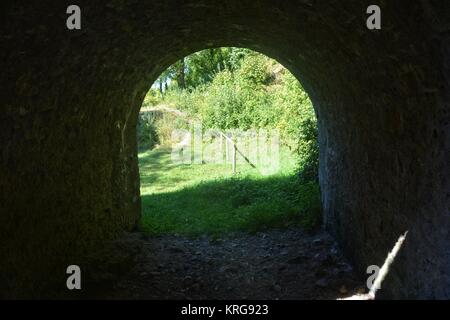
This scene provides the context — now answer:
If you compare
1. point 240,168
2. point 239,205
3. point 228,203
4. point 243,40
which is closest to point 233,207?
point 239,205

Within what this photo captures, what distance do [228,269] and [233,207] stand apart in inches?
149

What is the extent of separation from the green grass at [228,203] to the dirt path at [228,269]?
0.55 metres

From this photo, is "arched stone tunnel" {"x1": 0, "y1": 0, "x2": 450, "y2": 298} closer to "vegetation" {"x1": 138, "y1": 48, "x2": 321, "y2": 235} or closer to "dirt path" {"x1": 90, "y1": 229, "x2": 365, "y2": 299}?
"dirt path" {"x1": 90, "y1": 229, "x2": 365, "y2": 299}

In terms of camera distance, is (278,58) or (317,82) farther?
(278,58)

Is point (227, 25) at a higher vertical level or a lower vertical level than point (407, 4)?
higher

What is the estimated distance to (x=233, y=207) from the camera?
10.2 metres

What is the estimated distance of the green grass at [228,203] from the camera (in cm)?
858

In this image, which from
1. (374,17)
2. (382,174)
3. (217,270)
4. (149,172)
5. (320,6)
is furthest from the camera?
(149,172)

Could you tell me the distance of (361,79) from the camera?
4.66 m

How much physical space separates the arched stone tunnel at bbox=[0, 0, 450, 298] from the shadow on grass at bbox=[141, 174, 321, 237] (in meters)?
1.60

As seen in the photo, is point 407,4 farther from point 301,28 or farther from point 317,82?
point 317,82

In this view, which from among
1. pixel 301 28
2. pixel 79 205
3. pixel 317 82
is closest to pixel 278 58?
pixel 317 82

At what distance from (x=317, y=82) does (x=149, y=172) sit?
11571mm

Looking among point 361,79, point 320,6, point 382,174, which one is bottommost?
point 382,174
